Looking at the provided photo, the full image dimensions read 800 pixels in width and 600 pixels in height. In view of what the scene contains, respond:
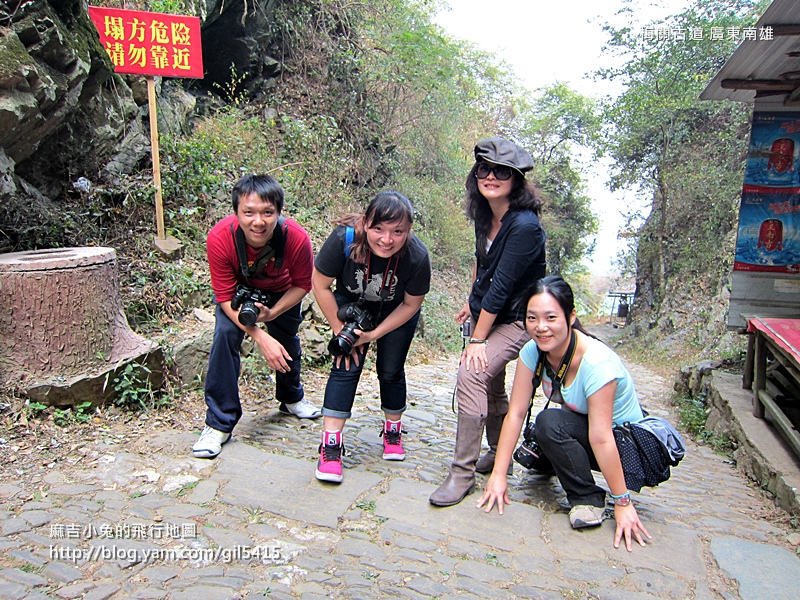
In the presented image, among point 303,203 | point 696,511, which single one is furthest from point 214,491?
point 303,203

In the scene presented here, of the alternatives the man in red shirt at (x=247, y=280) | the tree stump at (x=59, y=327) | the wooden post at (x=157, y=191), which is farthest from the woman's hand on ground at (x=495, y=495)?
the wooden post at (x=157, y=191)

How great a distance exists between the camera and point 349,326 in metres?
3.09

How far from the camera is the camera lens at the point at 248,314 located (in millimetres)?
3246

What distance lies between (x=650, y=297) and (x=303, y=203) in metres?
10.9

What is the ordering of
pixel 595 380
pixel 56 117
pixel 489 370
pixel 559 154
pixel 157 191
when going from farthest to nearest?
pixel 559 154, pixel 157 191, pixel 56 117, pixel 489 370, pixel 595 380

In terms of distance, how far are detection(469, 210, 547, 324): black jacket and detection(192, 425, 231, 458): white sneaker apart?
1.77 meters

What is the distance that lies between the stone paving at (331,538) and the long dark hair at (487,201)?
4.66ft

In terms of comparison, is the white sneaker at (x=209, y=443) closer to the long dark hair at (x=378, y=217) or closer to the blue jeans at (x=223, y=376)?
the blue jeans at (x=223, y=376)

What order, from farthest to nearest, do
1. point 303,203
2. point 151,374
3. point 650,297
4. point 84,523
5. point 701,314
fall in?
point 650,297 → point 701,314 → point 303,203 → point 151,374 → point 84,523

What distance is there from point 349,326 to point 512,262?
3.04 feet

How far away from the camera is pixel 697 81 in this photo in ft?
41.0

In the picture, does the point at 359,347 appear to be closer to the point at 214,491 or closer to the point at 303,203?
the point at 214,491

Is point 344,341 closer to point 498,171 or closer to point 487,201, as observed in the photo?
point 487,201

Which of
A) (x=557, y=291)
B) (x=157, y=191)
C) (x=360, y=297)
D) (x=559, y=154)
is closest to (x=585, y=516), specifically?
(x=557, y=291)
